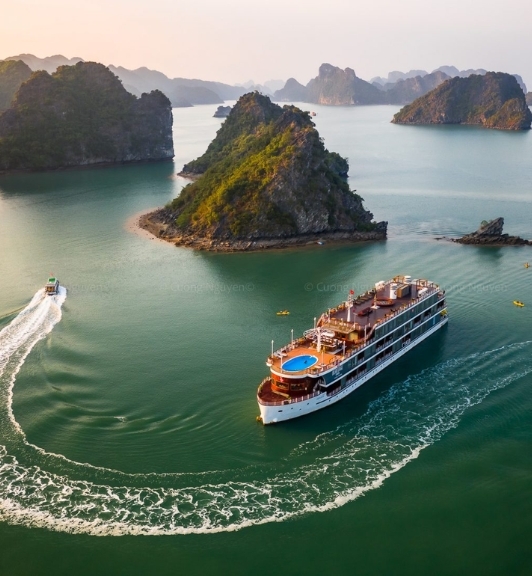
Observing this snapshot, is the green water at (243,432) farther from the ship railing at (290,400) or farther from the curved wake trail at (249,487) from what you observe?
the ship railing at (290,400)

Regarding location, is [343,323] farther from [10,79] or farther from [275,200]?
[10,79]

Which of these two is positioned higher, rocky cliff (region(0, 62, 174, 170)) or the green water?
rocky cliff (region(0, 62, 174, 170))

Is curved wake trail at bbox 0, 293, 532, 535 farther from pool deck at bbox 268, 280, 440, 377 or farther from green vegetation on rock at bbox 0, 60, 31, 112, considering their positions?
green vegetation on rock at bbox 0, 60, 31, 112

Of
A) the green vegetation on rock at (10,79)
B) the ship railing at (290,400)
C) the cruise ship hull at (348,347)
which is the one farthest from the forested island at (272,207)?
the green vegetation on rock at (10,79)

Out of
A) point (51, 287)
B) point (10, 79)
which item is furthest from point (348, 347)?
point (10, 79)

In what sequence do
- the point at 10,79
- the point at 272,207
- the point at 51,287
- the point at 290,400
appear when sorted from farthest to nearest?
the point at 10,79, the point at 272,207, the point at 51,287, the point at 290,400

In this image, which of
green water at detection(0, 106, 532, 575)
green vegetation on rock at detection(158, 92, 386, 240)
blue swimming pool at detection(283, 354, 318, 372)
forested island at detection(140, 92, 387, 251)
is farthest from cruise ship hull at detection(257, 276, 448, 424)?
green vegetation on rock at detection(158, 92, 386, 240)

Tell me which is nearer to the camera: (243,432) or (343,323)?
(243,432)
